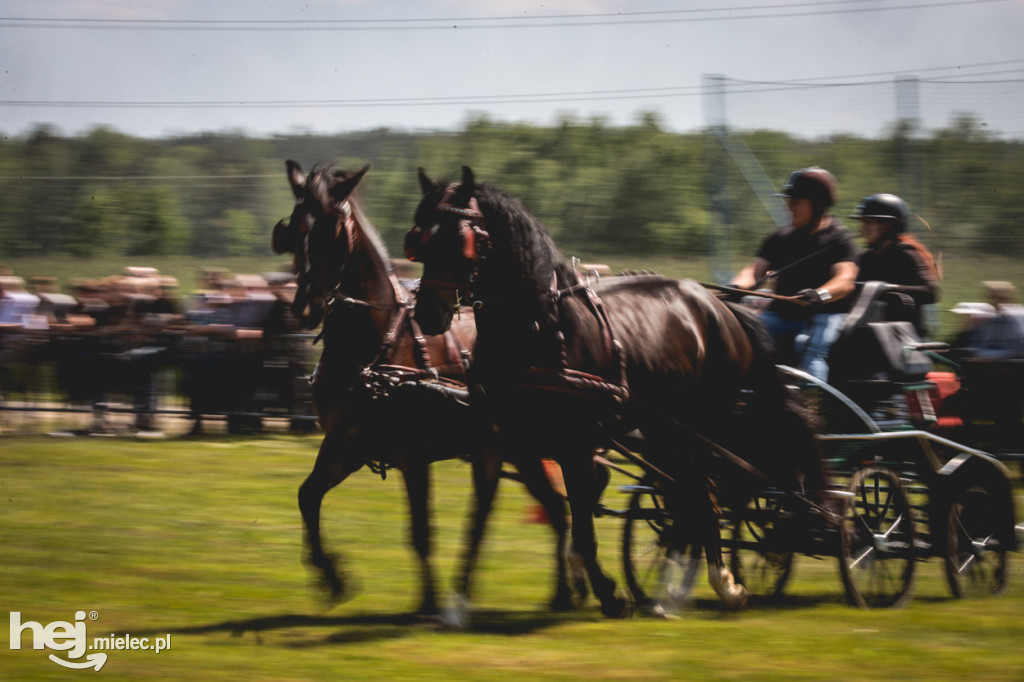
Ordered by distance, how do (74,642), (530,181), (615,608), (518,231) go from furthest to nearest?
(530,181) → (615,608) → (518,231) → (74,642)

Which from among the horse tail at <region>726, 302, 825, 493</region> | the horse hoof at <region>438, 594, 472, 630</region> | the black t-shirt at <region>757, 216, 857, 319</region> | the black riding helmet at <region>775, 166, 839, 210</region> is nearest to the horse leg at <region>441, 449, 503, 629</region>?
the horse hoof at <region>438, 594, 472, 630</region>

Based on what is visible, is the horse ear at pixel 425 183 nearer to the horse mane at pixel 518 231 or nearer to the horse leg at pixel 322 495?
the horse mane at pixel 518 231

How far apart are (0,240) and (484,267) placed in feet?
45.1

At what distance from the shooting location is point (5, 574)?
23.0 feet

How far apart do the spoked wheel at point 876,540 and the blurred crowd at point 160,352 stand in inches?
297

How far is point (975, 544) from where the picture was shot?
684 cm

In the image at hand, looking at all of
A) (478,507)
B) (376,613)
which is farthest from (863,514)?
(376,613)

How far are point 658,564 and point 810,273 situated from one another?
2017mm

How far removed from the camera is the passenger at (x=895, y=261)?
278 inches

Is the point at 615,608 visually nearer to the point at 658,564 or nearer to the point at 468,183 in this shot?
the point at 658,564

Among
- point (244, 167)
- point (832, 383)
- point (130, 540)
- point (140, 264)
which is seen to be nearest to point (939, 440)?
point (832, 383)

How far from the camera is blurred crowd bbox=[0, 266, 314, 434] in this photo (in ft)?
43.0

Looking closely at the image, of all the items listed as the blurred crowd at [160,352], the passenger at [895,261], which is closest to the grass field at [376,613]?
the passenger at [895,261]

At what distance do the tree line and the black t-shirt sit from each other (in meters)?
4.04
